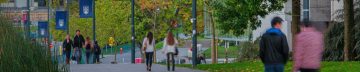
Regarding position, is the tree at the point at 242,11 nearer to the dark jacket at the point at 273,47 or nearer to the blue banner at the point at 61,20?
the blue banner at the point at 61,20

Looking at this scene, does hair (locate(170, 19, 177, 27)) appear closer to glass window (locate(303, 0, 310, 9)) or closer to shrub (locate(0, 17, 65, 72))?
glass window (locate(303, 0, 310, 9))

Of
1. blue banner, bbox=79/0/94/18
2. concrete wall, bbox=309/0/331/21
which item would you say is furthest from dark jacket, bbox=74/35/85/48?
concrete wall, bbox=309/0/331/21

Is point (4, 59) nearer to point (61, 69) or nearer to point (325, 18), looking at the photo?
point (61, 69)

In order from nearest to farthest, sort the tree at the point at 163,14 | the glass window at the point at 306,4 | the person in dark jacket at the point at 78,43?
1. the person in dark jacket at the point at 78,43
2. the glass window at the point at 306,4
3. the tree at the point at 163,14

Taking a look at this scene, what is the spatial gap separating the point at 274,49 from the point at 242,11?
57.4 feet

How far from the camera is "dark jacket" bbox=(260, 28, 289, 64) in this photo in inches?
570

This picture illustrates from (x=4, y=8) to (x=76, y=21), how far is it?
7008 centimetres

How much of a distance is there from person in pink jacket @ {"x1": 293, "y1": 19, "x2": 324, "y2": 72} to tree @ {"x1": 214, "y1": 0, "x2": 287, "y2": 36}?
17.2 metres

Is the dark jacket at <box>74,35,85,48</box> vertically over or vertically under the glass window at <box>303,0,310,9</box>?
under

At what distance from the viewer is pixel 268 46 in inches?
574

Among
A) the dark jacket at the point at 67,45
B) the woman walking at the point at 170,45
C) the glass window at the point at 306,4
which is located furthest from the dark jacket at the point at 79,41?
the glass window at the point at 306,4

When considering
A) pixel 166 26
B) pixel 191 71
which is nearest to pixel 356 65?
pixel 191 71

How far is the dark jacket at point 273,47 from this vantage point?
14484 mm

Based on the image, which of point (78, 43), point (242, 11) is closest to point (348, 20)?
point (242, 11)
